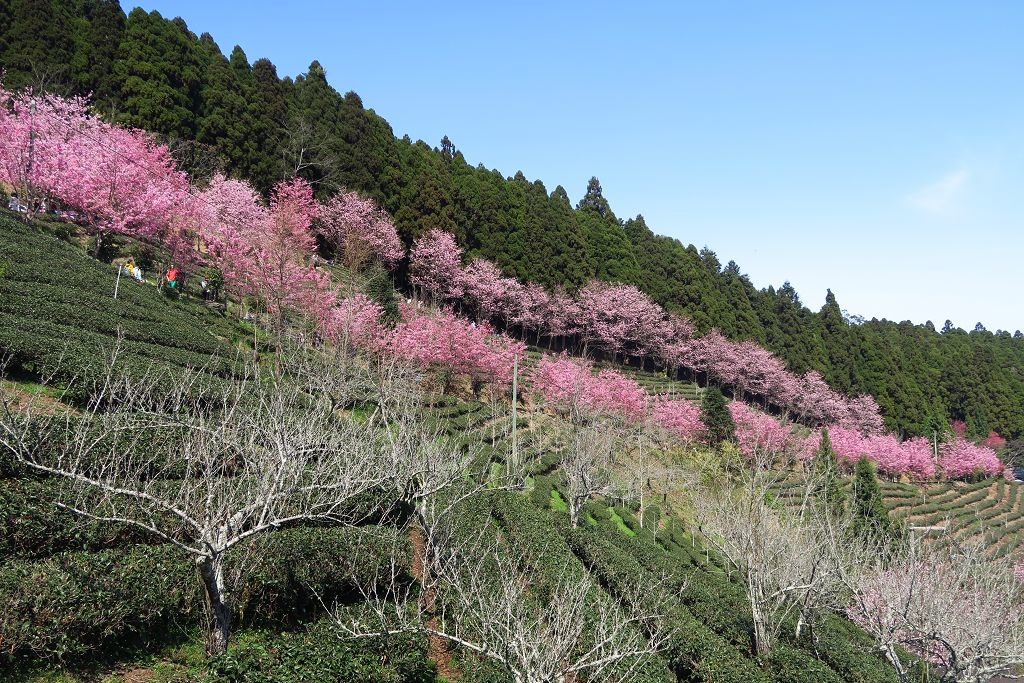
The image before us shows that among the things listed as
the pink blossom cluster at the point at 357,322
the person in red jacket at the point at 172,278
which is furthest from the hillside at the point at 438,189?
the pink blossom cluster at the point at 357,322

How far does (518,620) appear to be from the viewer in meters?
7.21

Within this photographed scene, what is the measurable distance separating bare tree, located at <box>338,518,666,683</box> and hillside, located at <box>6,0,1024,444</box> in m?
33.9

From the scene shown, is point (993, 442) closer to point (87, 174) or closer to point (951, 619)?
point (951, 619)

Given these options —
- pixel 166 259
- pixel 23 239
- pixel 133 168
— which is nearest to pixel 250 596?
pixel 23 239

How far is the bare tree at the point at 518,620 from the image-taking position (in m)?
7.06

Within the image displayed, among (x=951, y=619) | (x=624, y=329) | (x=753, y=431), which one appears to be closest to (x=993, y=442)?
(x=753, y=431)

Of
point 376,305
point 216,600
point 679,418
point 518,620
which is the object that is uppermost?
point 376,305

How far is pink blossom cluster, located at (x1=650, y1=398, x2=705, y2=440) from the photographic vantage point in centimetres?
3808

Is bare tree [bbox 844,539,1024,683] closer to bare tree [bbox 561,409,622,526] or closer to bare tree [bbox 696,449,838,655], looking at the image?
bare tree [bbox 696,449,838,655]

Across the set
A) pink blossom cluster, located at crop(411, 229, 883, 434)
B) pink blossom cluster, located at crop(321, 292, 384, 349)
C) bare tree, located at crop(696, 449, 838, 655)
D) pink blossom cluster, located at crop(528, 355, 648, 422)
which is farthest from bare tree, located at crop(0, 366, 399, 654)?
pink blossom cluster, located at crop(411, 229, 883, 434)

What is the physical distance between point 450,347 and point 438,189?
20151 millimetres

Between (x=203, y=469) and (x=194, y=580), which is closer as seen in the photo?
(x=194, y=580)

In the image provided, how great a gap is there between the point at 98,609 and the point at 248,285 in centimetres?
2089

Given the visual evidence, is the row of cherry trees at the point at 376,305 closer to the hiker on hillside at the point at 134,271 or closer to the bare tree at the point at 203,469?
the hiker on hillside at the point at 134,271
